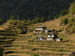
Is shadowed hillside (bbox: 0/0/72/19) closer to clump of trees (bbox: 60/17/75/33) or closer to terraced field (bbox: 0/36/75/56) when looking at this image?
clump of trees (bbox: 60/17/75/33)

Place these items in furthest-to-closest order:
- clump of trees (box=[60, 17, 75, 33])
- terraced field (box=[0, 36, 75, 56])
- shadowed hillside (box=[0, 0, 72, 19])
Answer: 1. shadowed hillside (box=[0, 0, 72, 19])
2. clump of trees (box=[60, 17, 75, 33])
3. terraced field (box=[0, 36, 75, 56])

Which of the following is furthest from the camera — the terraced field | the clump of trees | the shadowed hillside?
the shadowed hillside

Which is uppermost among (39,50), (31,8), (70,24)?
(31,8)

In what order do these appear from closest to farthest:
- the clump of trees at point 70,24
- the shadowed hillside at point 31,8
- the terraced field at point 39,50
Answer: the terraced field at point 39,50 → the clump of trees at point 70,24 → the shadowed hillside at point 31,8

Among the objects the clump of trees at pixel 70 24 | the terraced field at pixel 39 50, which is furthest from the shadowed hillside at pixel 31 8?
the terraced field at pixel 39 50

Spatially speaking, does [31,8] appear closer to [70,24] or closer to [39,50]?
[70,24]

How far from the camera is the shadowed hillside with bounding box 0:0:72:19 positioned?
484ft

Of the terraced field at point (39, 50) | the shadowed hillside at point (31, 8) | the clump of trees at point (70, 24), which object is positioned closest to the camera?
the terraced field at point (39, 50)

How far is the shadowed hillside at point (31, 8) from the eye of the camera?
147625mm

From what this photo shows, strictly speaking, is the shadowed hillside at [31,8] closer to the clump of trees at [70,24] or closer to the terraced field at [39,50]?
the clump of trees at [70,24]

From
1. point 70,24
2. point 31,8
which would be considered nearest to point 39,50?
point 70,24

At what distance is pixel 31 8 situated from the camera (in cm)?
15400

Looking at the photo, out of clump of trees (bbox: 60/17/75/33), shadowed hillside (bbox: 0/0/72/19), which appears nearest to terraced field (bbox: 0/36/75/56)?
clump of trees (bbox: 60/17/75/33)

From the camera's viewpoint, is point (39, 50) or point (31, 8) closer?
point (39, 50)
